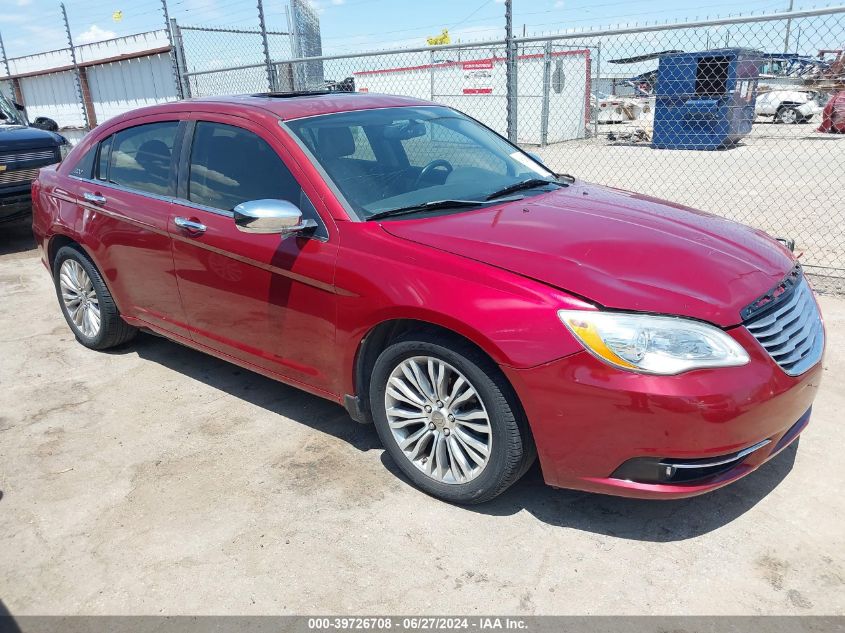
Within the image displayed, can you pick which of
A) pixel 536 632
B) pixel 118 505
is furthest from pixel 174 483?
pixel 536 632

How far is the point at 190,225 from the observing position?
146 inches

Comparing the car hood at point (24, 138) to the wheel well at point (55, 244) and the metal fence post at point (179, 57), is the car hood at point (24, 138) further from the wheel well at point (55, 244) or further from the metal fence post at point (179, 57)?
the wheel well at point (55, 244)

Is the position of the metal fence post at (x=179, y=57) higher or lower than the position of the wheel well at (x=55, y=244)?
higher

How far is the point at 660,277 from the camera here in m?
2.66

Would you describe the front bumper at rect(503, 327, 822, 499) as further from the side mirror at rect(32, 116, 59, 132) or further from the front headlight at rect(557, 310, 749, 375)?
the side mirror at rect(32, 116, 59, 132)

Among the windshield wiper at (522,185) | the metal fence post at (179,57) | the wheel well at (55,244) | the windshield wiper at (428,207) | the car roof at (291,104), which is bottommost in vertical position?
the wheel well at (55,244)

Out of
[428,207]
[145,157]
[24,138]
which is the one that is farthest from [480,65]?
[428,207]

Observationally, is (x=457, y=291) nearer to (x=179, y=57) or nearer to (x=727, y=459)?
(x=727, y=459)

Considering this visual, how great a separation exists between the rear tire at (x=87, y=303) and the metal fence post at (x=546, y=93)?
45.7ft

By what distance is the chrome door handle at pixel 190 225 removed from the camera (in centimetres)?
365

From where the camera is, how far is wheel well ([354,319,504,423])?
2.90 m

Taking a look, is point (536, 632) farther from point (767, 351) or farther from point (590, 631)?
point (767, 351)

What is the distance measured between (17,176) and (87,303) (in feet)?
15.5

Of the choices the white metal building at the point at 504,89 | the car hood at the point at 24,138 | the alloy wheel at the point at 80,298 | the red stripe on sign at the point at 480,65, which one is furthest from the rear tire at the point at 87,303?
the red stripe on sign at the point at 480,65
